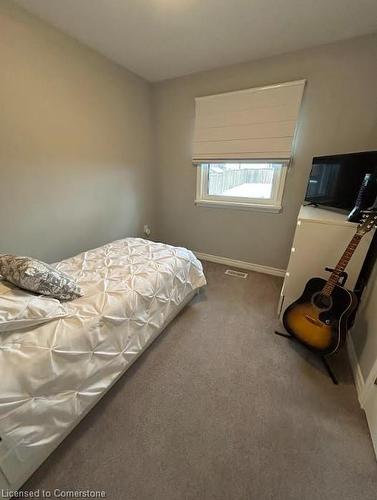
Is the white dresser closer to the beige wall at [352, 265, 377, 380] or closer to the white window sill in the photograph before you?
the beige wall at [352, 265, 377, 380]

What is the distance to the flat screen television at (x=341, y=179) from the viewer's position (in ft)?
5.18

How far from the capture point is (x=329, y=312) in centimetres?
147

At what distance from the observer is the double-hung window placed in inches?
87.3

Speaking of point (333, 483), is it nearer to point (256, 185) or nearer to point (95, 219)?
point (256, 185)

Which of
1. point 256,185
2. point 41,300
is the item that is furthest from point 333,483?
point 256,185

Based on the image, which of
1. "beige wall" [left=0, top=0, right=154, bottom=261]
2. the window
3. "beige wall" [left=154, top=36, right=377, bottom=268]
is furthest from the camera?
the window

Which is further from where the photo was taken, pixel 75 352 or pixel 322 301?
pixel 322 301

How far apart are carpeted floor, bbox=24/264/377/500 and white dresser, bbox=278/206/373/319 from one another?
598mm

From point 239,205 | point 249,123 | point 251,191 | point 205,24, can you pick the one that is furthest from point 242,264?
point 205,24

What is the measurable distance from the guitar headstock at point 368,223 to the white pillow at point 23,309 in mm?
1943

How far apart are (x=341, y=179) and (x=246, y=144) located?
1.11 meters

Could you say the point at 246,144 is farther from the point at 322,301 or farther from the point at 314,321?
the point at 314,321

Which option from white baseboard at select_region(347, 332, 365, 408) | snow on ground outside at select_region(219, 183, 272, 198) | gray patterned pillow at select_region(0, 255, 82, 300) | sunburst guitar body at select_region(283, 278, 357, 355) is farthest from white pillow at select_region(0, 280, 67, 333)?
snow on ground outside at select_region(219, 183, 272, 198)

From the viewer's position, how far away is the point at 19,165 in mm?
1776
